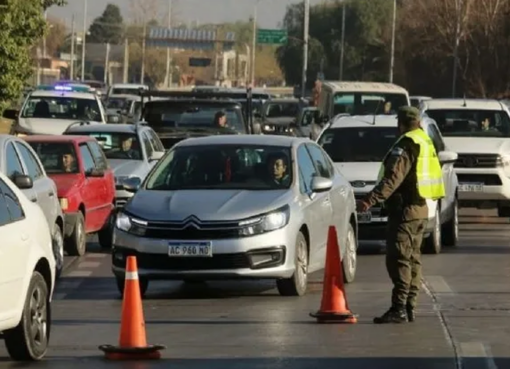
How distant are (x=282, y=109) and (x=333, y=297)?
44282mm

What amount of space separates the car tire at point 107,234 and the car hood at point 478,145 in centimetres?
674

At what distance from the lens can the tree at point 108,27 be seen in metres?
156

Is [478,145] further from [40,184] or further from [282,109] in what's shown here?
[282,109]

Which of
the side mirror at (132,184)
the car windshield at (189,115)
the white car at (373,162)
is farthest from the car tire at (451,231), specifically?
the car windshield at (189,115)

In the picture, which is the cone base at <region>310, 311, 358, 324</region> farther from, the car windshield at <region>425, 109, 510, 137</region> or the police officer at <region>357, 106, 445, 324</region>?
the car windshield at <region>425, 109, 510, 137</region>

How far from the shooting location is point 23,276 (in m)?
10.7

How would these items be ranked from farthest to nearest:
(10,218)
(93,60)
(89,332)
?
1. (93,60)
2. (89,332)
3. (10,218)

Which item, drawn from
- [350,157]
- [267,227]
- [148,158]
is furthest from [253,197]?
[148,158]

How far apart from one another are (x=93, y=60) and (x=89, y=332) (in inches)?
5321

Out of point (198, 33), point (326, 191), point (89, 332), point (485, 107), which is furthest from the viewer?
point (198, 33)

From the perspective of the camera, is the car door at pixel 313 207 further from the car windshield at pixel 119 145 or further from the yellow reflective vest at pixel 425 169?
the car windshield at pixel 119 145

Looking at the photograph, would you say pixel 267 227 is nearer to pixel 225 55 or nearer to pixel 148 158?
pixel 148 158

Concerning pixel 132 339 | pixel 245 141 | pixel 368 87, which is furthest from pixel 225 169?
pixel 368 87

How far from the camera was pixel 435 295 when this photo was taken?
15555 mm
